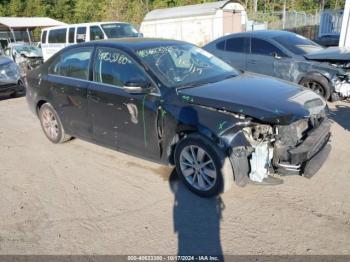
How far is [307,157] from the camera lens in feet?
11.9

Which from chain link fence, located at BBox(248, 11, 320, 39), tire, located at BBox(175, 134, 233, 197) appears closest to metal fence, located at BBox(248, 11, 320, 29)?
chain link fence, located at BBox(248, 11, 320, 39)

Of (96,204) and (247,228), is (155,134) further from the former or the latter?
(247,228)

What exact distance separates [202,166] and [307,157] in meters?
1.10

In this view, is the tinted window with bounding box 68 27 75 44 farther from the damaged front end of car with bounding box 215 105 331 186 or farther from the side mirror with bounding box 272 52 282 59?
the damaged front end of car with bounding box 215 105 331 186

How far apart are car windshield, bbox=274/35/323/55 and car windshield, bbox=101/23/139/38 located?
813 cm

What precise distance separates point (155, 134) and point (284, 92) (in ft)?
5.13

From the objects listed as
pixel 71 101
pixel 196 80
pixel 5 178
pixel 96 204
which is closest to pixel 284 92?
pixel 196 80

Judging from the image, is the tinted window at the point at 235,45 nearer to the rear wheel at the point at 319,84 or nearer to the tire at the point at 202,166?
the rear wheel at the point at 319,84

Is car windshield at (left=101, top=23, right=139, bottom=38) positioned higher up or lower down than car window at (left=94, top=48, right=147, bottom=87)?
lower down

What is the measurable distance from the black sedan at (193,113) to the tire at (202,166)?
0.01 metres

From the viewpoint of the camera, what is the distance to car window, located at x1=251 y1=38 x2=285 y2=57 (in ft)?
25.8

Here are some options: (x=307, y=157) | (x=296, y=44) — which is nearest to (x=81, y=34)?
(x=296, y=44)

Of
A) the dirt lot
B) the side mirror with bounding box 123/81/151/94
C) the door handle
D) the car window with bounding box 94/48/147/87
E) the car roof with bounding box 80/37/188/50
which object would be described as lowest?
the dirt lot

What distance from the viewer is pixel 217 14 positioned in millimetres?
24031
